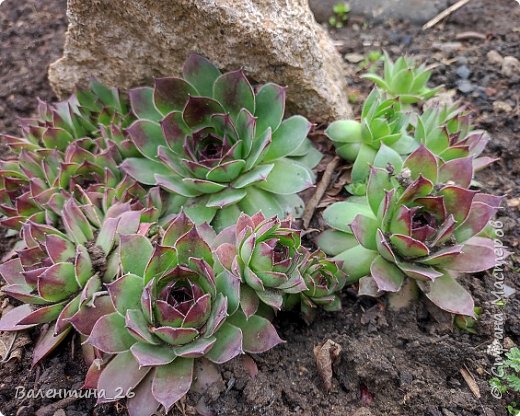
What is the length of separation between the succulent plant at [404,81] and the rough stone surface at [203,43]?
29cm

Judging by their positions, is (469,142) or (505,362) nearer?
(505,362)

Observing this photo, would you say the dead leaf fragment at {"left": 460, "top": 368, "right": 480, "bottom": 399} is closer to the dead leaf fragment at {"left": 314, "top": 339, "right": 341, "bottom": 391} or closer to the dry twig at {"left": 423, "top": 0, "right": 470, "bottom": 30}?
the dead leaf fragment at {"left": 314, "top": 339, "right": 341, "bottom": 391}

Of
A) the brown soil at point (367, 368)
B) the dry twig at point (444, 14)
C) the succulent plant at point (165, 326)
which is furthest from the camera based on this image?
the dry twig at point (444, 14)

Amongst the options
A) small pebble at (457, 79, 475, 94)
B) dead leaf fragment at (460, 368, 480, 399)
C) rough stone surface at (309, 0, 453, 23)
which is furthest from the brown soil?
rough stone surface at (309, 0, 453, 23)

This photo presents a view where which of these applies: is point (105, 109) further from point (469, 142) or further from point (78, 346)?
point (469, 142)

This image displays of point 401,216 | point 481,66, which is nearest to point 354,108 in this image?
point 481,66

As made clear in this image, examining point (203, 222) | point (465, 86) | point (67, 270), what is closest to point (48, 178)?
point (67, 270)

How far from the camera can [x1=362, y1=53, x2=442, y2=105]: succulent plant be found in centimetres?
288

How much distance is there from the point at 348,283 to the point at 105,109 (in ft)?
4.88

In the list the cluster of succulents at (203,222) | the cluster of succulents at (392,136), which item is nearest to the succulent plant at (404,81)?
the cluster of succulents at (203,222)

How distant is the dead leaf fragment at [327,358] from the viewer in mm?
2047

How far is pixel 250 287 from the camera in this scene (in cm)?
204

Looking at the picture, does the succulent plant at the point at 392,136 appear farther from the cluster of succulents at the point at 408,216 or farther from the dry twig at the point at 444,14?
the dry twig at the point at 444,14

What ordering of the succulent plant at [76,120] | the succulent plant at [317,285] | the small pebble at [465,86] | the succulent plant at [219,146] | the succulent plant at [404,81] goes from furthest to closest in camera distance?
1. the small pebble at [465,86]
2. the succulent plant at [404,81]
3. the succulent plant at [76,120]
4. the succulent plant at [219,146]
5. the succulent plant at [317,285]
